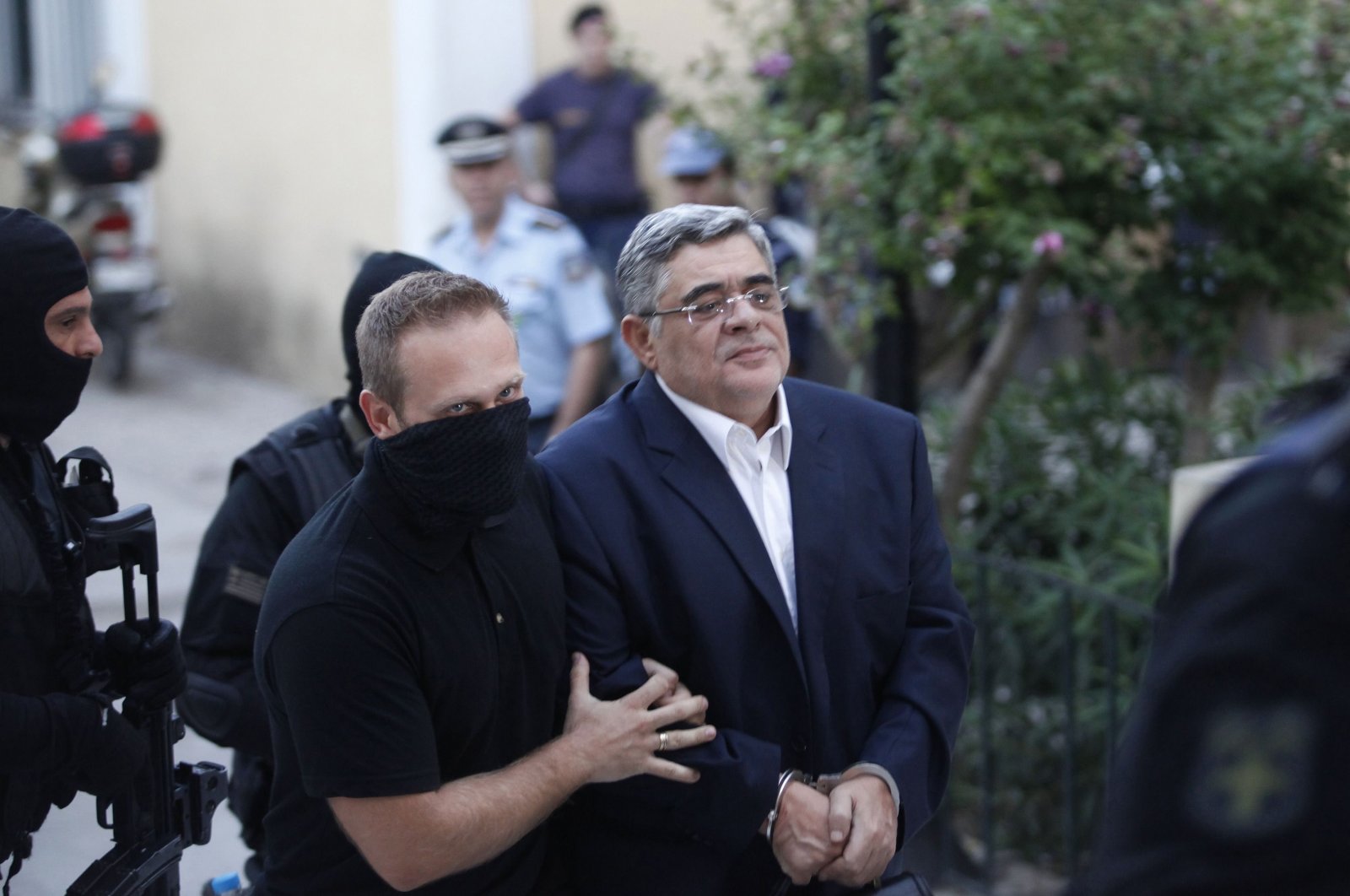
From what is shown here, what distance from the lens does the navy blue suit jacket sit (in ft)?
8.20

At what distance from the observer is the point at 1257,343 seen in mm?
10742

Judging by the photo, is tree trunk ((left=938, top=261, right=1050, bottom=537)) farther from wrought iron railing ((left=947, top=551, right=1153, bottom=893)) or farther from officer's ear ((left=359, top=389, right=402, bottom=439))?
officer's ear ((left=359, top=389, right=402, bottom=439))

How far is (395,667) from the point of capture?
2172 millimetres

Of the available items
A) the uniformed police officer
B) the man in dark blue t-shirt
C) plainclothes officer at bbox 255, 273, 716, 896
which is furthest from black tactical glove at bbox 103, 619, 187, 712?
the man in dark blue t-shirt

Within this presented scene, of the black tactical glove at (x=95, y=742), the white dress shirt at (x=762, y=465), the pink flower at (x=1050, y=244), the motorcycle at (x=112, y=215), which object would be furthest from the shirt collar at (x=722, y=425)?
the motorcycle at (x=112, y=215)

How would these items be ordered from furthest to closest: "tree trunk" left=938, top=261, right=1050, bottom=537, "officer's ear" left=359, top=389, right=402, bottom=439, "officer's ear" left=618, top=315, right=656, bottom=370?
"tree trunk" left=938, top=261, right=1050, bottom=537, "officer's ear" left=618, top=315, right=656, bottom=370, "officer's ear" left=359, top=389, right=402, bottom=439

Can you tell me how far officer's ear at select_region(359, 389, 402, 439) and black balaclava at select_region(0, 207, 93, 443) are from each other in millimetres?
586

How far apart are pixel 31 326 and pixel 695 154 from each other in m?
3.80

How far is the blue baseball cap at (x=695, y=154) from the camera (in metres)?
6.05

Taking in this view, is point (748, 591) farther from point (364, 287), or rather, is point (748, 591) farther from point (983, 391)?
point (983, 391)

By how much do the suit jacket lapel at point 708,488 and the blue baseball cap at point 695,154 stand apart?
11.3 ft

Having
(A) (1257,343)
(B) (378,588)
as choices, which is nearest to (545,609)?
(B) (378,588)

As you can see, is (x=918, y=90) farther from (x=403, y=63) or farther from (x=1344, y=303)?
→ (x=403, y=63)

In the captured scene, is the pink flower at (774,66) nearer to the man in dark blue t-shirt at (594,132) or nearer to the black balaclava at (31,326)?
the man in dark blue t-shirt at (594,132)
